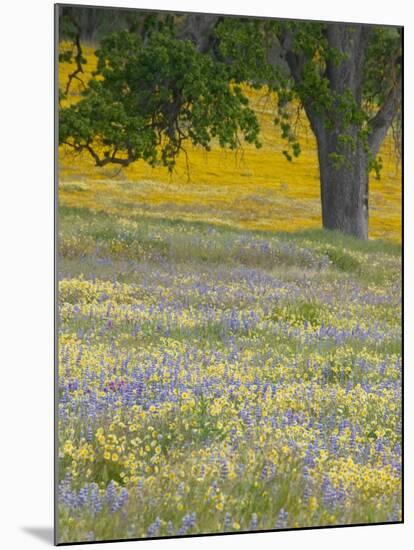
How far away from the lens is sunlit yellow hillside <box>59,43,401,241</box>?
7.59 m

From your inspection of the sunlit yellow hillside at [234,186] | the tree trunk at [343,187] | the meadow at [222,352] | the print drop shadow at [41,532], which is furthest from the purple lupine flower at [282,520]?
the tree trunk at [343,187]

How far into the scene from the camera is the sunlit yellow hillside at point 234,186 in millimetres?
7586

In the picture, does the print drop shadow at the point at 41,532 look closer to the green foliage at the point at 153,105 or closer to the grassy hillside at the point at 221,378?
the grassy hillside at the point at 221,378

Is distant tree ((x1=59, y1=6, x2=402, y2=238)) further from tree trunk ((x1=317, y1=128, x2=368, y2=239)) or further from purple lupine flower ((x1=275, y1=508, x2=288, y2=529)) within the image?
purple lupine flower ((x1=275, y1=508, x2=288, y2=529))

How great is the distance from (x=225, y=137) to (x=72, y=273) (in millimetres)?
1462

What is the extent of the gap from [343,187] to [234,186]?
909 mm

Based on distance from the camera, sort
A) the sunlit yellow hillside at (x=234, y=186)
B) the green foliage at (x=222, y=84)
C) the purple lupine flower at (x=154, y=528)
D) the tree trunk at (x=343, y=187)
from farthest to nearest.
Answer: the tree trunk at (x=343, y=187), the green foliage at (x=222, y=84), the sunlit yellow hillside at (x=234, y=186), the purple lupine flower at (x=154, y=528)

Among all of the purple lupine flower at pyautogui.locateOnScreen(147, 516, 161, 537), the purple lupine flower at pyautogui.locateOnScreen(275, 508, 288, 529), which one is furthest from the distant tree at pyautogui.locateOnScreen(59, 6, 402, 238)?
the purple lupine flower at pyautogui.locateOnScreen(147, 516, 161, 537)

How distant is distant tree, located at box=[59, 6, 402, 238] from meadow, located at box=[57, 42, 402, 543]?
151mm

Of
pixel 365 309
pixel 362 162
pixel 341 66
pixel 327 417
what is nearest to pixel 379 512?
pixel 327 417

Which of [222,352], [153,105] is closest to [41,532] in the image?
[222,352]

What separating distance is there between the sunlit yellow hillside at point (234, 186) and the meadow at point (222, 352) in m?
0.01

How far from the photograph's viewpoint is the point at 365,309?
331 inches

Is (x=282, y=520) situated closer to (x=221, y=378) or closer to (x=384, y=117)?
(x=221, y=378)
